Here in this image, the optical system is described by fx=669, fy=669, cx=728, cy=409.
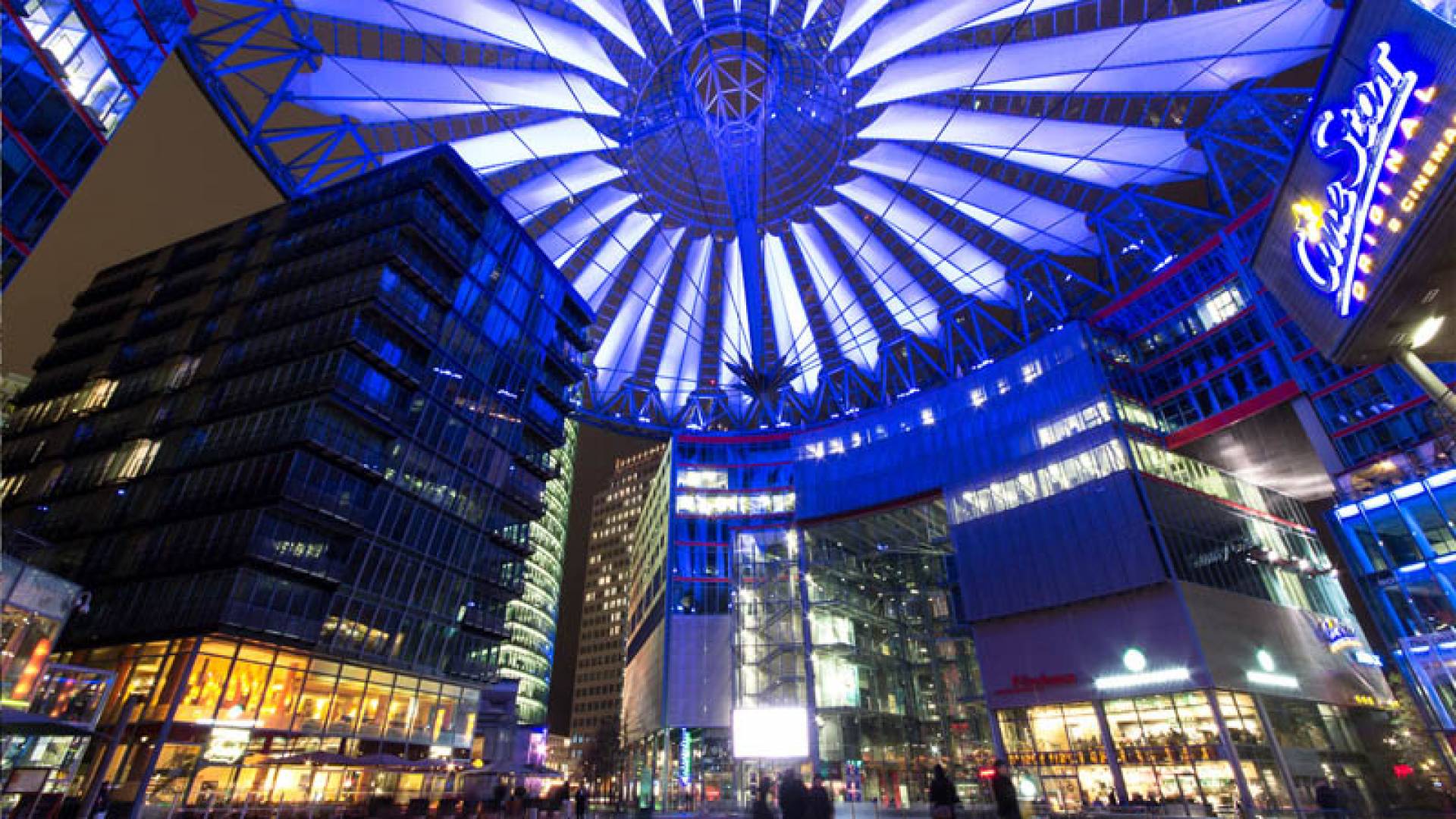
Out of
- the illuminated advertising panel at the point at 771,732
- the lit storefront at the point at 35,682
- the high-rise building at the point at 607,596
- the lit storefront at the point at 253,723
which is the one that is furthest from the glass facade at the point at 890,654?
the high-rise building at the point at 607,596

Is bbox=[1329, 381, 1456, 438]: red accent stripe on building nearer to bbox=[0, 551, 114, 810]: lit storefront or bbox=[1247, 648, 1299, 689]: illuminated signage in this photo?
bbox=[1247, 648, 1299, 689]: illuminated signage

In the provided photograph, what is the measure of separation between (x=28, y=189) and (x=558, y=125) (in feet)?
79.6

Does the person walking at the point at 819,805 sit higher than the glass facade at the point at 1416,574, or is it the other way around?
the glass facade at the point at 1416,574

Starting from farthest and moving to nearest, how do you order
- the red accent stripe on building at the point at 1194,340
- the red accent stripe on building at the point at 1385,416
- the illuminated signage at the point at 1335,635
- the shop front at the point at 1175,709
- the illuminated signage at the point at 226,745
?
the red accent stripe on building at the point at 1194,340, the illuminated signage at the point at 1335,635, the red accent stripe on building at the point at 1385,416, the shop front at the point at 1175,709, the illuminated signage at the point at 226,745

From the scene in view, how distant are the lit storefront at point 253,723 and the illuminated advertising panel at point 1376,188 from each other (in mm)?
35087

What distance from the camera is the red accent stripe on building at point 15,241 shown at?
17500mm

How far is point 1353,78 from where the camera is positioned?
17.4 m

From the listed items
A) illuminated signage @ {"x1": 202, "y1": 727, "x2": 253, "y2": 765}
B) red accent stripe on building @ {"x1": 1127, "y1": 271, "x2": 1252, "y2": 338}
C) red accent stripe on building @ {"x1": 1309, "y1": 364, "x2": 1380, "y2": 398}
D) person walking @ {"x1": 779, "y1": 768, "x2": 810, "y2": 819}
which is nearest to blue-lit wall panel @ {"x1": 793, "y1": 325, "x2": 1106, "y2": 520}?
red accent stripe on building @ {"x1": 1127, "y1": 271, "x2": 1252, "y2": 338}

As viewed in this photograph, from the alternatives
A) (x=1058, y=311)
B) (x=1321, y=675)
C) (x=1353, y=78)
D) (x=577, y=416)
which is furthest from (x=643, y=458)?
(x=1353, y=78)

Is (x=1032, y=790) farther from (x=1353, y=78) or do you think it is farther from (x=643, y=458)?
(x=643, y=458)

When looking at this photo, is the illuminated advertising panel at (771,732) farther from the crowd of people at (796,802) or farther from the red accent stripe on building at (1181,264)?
the red accent stripe on building at (1181,264)

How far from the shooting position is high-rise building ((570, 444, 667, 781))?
5192 inches

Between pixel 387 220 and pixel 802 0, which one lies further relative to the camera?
pixel 802 0

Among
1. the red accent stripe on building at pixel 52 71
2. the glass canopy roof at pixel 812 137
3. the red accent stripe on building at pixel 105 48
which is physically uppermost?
the glass canopy roof at pixel 812 137
